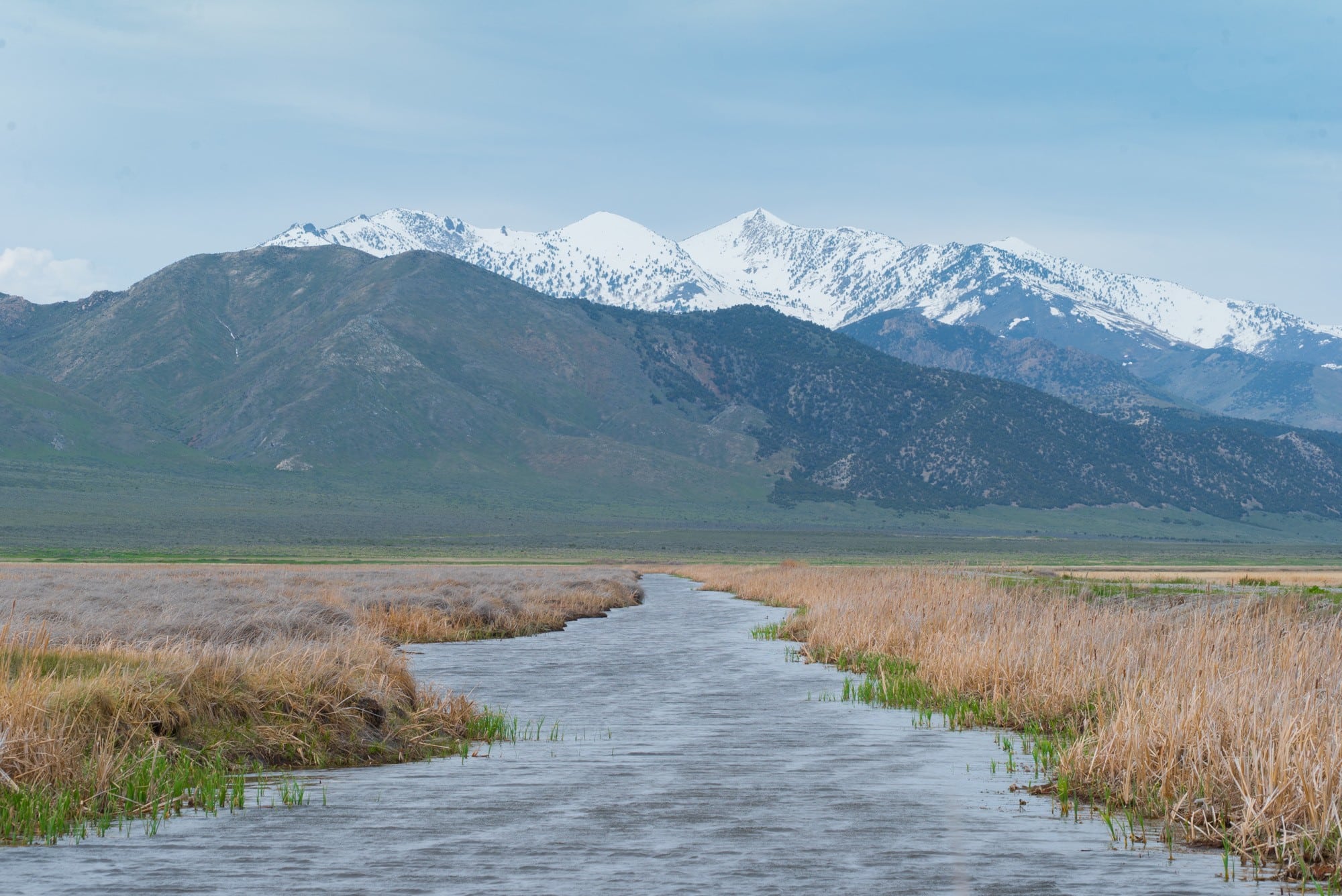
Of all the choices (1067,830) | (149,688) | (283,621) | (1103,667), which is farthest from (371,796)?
(283,621)

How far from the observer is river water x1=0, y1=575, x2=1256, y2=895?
1112 cm

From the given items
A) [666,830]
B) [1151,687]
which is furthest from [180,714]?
[1151,687]

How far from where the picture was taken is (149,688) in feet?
55.7

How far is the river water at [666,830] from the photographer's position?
1112 centimetres

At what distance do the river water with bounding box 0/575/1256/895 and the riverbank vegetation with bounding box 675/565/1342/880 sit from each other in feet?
2.74

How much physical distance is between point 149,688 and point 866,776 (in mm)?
8811

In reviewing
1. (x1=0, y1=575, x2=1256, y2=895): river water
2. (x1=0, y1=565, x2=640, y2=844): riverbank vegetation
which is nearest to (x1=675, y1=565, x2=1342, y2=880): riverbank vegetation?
(x1=0, y1=575, x2=1256, y2=895): river water

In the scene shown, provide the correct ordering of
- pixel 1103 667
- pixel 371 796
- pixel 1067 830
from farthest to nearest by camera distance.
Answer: pixel 1103 667 < pixel 371 796 < pixel 1067 830

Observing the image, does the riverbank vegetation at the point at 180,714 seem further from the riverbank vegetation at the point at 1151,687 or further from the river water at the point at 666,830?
the riverbank vegetation at the point at 1151,687

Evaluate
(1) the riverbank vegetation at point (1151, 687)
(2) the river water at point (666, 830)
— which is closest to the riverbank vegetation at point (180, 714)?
(2) the river water at point (666, 830)

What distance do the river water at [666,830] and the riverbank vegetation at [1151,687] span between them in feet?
2.74

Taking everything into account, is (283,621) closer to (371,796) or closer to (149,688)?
(149,688)

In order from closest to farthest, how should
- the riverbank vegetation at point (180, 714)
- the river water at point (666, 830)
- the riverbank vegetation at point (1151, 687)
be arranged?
the river water at point (666, 830) → the riverbank vegetation at point (1151, 687) → the riverbank vegetation at point (180, 714)

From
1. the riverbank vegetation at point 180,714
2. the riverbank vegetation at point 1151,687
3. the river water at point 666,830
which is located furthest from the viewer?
the riverbank vegetation at point 180,714
